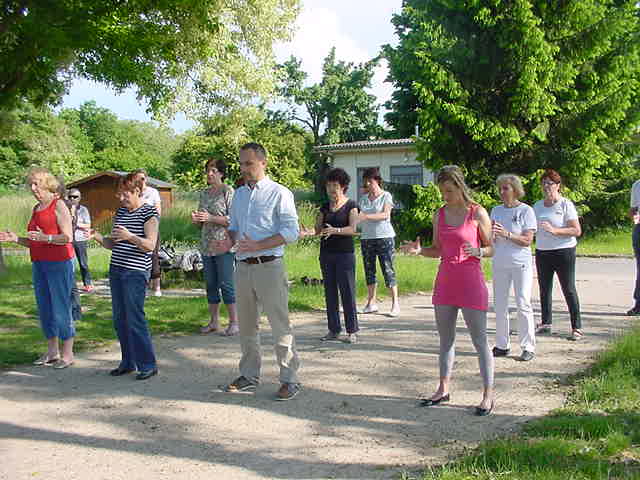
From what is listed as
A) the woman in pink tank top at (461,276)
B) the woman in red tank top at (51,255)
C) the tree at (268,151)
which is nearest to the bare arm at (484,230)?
the woman in pink tank top at (461,276)

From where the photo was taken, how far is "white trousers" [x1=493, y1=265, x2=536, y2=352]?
22.2 feet

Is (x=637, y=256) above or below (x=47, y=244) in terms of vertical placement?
below

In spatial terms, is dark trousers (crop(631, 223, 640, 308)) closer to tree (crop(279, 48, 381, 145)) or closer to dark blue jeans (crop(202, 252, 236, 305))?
dark blue jeans (crop(202, 252, 236, 305))

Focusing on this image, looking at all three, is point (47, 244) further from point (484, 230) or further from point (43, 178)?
point (484, 230)

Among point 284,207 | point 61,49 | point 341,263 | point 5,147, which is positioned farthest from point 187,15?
point 5,147

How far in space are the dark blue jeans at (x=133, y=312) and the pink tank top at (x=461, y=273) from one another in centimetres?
269

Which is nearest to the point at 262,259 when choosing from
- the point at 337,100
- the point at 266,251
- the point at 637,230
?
the point at 266,251

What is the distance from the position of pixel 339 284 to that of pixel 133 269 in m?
2.57

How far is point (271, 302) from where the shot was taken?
18.2ft

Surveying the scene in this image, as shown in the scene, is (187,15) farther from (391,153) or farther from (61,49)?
(391,153)

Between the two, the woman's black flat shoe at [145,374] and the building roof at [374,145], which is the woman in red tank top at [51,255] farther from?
the building roof at [374,145]

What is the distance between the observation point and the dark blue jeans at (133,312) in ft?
20.2

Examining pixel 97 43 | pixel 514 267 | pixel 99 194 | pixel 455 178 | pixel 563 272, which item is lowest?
pixel 563 272

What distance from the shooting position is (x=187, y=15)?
15.8m
